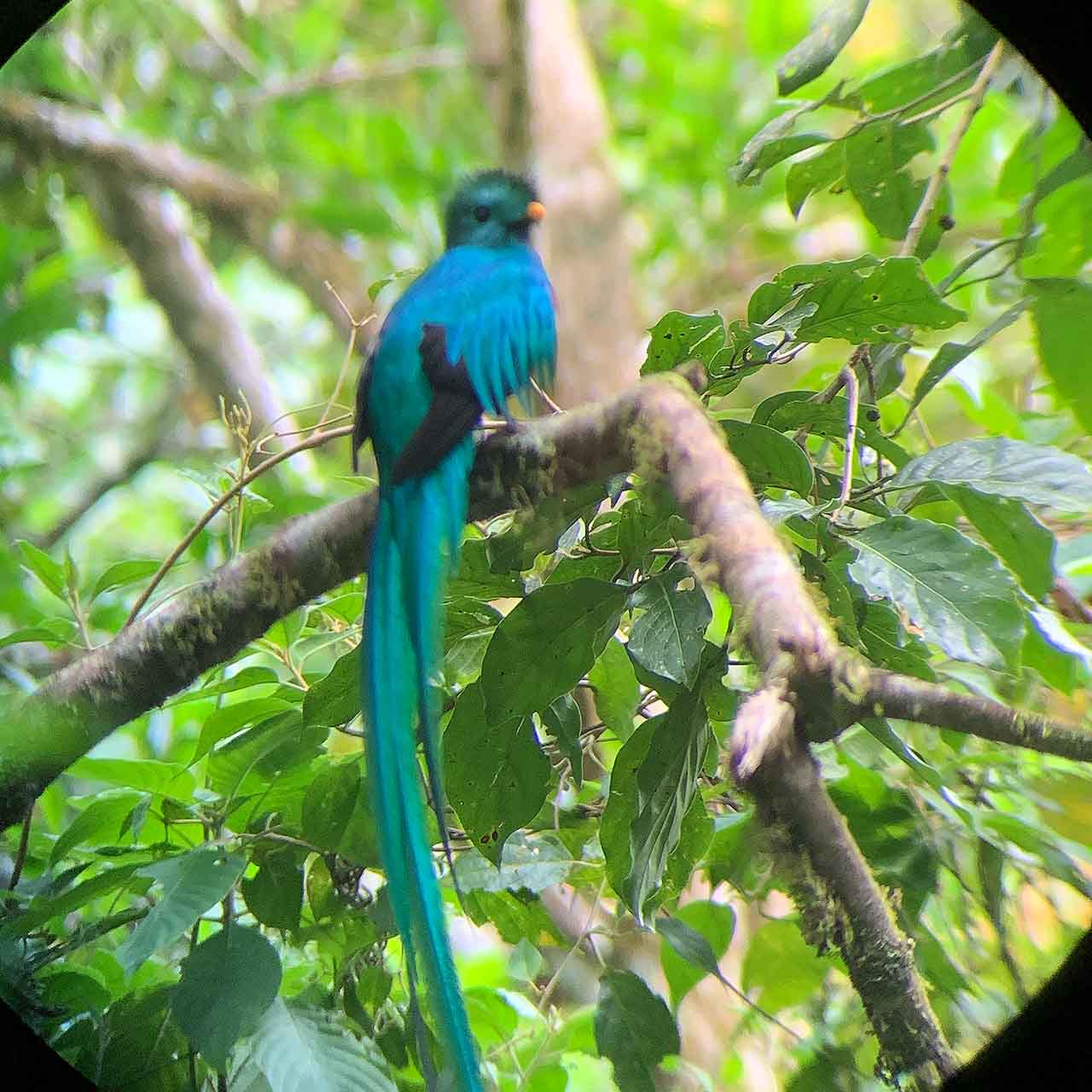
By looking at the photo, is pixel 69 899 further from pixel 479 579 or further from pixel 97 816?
pixel 479 579

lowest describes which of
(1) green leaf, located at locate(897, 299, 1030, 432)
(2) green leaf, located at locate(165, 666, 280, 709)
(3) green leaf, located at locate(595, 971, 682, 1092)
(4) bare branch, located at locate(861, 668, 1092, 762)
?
(3) green leaf, located at locate(595, 971, 682, 1092)

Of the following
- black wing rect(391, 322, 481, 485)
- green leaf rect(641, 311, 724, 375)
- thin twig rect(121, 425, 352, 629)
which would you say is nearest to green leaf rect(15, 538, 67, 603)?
thin twig rect(121, 425, 352, 629)

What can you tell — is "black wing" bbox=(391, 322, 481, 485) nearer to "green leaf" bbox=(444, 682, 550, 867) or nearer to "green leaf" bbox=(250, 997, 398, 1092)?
"green leaf" bbox=(444, 682, 550, 867)

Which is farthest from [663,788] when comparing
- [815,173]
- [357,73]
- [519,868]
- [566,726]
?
[357,73]

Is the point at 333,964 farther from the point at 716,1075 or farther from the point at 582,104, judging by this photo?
the point at 582,104

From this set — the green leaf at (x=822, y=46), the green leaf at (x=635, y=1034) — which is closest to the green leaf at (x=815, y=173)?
the green leaf at (x=822, y=46)

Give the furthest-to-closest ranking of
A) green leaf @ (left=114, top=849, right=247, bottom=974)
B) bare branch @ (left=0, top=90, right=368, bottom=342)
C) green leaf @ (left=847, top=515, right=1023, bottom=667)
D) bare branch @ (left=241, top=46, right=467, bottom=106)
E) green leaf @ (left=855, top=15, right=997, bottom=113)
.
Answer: bare branch @ (left=241, top=46, right=467, bottom=106), bare branch @ (left=0, top=90, right=368, bottom=342), green leaf @ (left=855, top=15, right=997, bottom=113), green leaf @ (left=114, top=849, right=247, bottom=974), green leaf @ (left=847, top=515, right=1023, bottom=667)

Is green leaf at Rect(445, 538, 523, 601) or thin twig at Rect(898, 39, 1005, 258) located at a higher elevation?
thin twig at Rect(898, 39, 1005, 258)
